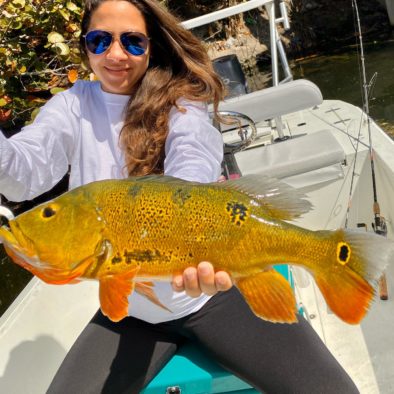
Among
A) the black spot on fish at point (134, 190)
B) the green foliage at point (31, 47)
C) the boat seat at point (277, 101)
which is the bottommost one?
the boat seat at point (277, 101)

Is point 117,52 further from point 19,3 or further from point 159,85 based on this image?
point 19,3

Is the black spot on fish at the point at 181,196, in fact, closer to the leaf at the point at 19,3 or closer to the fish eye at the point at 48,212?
the fish eye at the point at 48,212

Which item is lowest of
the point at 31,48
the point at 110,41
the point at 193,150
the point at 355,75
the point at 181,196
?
the point at 355,75

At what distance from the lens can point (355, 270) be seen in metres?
1.36

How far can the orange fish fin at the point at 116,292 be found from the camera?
130cm

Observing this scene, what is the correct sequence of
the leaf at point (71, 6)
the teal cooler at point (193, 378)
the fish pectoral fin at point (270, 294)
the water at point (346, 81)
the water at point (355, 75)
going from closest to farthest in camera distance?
1. the fish pectoral fin at point (270, 294)
2. the teal cooler at point (193, 378)
3. the leaf at point (71, 6)
4. the water at point (346, 81)
5. the water at point (355, 75)

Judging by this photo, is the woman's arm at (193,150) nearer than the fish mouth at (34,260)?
No

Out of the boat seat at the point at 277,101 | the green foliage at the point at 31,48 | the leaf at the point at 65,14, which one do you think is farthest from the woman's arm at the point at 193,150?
the leaf at the point at 65,14

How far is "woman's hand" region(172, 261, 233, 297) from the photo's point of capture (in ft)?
4.43

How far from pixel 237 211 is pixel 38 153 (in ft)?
2.92

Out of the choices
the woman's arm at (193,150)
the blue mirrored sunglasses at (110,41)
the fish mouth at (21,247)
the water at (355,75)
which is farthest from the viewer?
the water at (355,75)

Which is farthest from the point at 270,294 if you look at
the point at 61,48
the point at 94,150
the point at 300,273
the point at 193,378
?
the point at 61,48

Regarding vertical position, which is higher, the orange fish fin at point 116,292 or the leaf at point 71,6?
the leaf at point 71,6

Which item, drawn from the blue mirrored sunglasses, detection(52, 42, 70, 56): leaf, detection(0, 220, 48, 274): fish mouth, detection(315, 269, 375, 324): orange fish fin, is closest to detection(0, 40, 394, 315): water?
detection(52, 42, 70, 56): leaf
